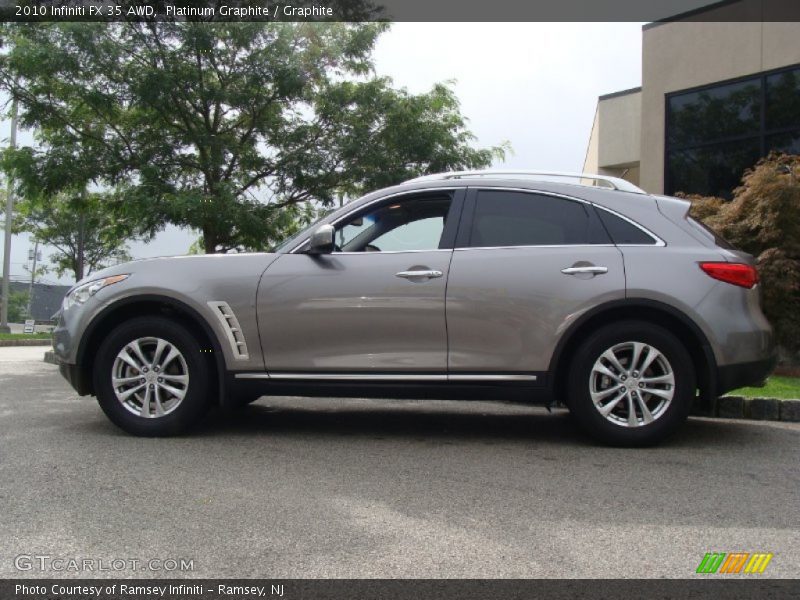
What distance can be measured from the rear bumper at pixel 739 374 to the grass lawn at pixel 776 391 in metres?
1.90

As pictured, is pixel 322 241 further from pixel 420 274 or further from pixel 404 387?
pixel 404 387

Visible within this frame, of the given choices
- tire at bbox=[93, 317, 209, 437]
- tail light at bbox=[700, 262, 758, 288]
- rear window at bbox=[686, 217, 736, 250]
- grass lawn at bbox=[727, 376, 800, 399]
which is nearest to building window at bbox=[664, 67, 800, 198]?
grass lawn at bbox=[727, 376, 800, 399]

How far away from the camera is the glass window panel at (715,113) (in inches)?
562

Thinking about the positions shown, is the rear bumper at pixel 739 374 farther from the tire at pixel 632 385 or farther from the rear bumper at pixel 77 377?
the rear bumper at pixel 77 377

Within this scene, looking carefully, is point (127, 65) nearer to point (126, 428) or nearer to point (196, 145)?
point (196, 145)

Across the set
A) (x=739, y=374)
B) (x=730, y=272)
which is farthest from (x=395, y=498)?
(x=730, y=272)

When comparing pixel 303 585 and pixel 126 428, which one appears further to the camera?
pixel 126 428

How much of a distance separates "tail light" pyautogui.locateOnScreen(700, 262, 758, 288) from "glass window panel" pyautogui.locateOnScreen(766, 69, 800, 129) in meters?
10.2

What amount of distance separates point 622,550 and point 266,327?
2902 mm

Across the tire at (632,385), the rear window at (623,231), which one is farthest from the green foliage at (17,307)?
the tire at (632,385)

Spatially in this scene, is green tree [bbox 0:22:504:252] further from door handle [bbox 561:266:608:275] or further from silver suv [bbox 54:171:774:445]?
door handle [bbox 561:266:608:275]

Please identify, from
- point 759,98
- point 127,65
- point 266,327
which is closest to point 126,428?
point 266,327

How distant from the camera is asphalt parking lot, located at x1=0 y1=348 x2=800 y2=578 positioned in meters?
2.95

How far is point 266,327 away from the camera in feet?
17.0
